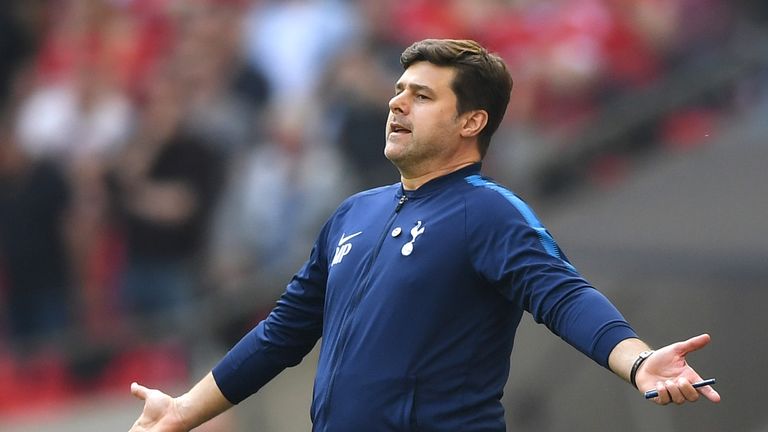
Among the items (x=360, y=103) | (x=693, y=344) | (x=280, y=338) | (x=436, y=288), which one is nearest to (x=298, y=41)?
(x=360, y=103)

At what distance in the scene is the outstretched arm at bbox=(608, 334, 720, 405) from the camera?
3.53 meters

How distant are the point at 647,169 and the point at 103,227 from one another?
13.2ft

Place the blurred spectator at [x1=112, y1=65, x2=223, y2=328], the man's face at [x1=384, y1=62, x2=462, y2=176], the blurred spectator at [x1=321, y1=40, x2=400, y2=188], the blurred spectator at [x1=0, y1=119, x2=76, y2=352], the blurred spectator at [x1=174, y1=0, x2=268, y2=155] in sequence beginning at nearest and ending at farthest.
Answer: the man's face at [x1=384, y1=62, x2=462, y2=176] < the blurred spectator at [x1=321, y1=40, x2=400, y2=188] < the blurred spectator at [x1=112, y1=65, x2=223, y2=328] < the blurred spectator at [x1=174, y1=0, x2=268, y2=155] < the blurred spectator at [x1=0, y1=119, x2=76, y2=352]

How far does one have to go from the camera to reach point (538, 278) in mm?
4047

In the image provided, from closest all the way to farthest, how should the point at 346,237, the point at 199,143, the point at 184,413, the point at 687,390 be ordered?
the point at 687,390 → the point at 346,237 → the point at 184,413 → the point at 199,143

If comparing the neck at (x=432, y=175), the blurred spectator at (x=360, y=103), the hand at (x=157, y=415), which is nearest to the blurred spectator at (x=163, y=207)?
the blurred spectator at (x=360, y=103)

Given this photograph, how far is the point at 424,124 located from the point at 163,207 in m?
5.73

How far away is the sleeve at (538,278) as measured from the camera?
3.87 metres

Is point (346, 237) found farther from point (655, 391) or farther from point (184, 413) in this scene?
point (655, 391)

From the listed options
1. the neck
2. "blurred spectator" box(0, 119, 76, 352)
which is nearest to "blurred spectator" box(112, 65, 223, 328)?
"blurred spectator" box(0, 119, 76, 352)

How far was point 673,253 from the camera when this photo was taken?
7609mm

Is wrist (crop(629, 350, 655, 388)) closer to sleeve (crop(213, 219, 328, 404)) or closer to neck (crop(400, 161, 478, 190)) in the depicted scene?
neck (crop(400, 161, 478, 190))

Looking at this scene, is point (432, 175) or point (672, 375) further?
point (432, 175)

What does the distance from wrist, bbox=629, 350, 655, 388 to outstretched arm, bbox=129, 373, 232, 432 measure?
1.55 meters
